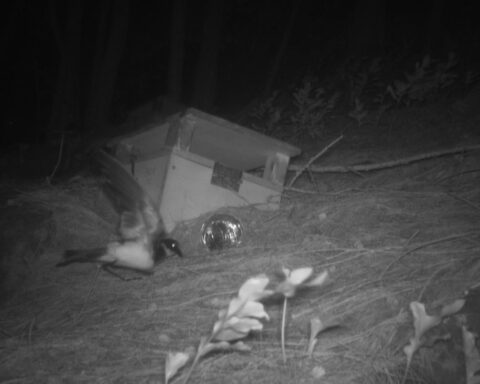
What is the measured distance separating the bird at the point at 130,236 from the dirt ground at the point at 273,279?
13cm

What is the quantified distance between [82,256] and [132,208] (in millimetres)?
Answer: 563

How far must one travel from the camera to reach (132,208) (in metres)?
3.41

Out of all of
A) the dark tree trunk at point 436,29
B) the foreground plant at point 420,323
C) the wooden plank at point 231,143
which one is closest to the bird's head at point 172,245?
the wooden plank at point 231,143

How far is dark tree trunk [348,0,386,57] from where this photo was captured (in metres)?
7.62

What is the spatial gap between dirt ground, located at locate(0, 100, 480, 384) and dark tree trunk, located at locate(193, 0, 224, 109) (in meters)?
6.44

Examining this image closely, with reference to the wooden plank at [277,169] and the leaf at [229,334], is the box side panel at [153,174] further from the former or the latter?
the leaf at [229,334]

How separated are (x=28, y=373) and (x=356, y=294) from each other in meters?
1.51

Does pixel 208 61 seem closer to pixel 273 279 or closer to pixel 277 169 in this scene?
pixel 277 169

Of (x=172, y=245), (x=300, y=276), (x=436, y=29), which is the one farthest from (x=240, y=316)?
(x=436, y=29)

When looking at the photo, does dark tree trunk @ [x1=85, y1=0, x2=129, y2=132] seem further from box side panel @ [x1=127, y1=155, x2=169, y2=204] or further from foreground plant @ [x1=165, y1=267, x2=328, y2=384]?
foreground plant @ [x1=165, y1=267, x2=328, y2=384]

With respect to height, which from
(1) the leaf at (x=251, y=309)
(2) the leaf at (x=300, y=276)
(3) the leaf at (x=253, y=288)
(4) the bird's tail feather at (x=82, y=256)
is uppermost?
(4) the bird's tail feather at (x=82, y=256)

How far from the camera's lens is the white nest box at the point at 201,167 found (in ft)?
11.0

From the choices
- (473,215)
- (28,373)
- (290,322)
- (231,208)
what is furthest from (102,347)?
(473,215)

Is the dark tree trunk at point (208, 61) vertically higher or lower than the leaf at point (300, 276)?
higher
